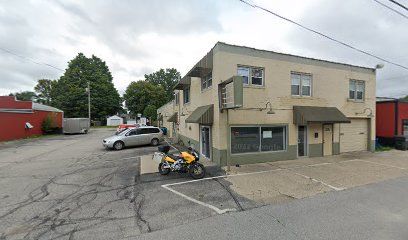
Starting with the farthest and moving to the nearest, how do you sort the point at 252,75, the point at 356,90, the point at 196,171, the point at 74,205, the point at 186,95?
the point at 186,95 → the point at 356,90 → the point at 252,75 → the point at 196,171 → the point at 74,205

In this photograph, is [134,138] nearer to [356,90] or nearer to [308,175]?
[308,175]

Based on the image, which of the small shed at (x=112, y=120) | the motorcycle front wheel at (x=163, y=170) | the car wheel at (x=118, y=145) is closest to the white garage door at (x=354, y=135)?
the motorcycle front wheel at (x=163, y=170)

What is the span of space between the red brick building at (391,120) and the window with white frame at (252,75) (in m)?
11.9

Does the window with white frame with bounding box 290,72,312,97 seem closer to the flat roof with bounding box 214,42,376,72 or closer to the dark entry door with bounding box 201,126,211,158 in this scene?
the flat roof with bounding box 214,42,376,72

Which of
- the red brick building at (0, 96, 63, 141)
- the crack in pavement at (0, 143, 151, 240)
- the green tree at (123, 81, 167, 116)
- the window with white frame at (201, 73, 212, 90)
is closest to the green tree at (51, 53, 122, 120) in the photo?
the green tree at (123, 81, 167, 116)

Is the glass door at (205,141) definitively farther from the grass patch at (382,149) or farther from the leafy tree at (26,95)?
the leafy tree at (26,95)

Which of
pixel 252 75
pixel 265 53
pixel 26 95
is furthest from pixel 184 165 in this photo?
pixel 26 95

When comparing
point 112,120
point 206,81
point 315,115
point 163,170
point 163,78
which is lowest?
point 163,170

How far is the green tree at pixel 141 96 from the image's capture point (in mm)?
56531

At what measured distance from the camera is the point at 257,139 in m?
10.3

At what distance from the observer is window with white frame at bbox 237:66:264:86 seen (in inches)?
393

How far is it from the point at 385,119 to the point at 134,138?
1885 cm

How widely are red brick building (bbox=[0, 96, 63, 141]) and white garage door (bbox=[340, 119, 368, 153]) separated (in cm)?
2976

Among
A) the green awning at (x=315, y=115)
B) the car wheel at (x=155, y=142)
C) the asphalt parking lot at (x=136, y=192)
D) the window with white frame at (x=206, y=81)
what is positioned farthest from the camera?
the car wheel at (x=155, y=142)
